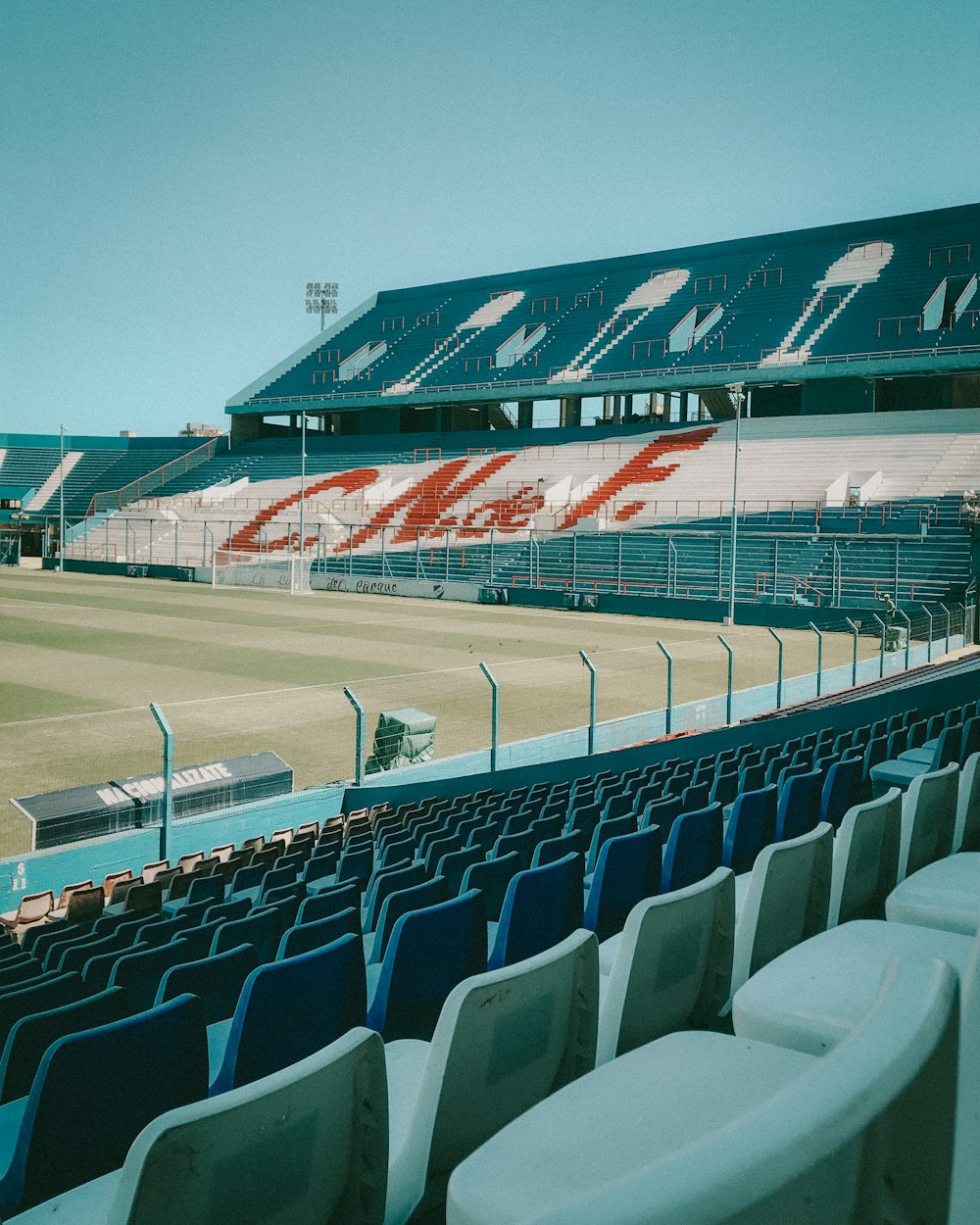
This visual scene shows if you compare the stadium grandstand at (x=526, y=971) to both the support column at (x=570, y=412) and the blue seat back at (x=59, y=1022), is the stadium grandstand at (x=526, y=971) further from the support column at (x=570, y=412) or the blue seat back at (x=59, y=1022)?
the support column at (x=570, y=412)

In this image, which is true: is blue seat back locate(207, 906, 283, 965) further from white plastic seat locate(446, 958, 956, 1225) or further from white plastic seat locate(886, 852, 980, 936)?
white plastic seat locate(446, 958, 956, 1225)

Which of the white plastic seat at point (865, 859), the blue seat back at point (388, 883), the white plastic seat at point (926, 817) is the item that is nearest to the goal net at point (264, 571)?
the blue seat back at point (388, 883)

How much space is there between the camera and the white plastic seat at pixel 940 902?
8.95 feet

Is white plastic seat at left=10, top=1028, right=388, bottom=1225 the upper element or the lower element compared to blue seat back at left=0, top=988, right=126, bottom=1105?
upper

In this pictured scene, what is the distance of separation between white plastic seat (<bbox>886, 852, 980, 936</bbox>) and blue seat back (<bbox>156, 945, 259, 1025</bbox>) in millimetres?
2448

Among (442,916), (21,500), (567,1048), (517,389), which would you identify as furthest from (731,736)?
(21,500)

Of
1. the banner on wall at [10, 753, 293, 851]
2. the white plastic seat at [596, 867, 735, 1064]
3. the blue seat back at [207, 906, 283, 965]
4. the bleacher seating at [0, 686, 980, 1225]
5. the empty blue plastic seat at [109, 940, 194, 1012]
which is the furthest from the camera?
the banner on wall at [10, 753, 293, 851]

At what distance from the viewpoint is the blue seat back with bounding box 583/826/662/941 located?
177 inches

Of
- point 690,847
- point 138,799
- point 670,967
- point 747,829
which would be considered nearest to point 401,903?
point 690,847

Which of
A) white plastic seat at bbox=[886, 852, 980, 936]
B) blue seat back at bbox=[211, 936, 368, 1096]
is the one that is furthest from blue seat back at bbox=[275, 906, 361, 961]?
white plastic seat at bbox=[886, 852, 980, 936]

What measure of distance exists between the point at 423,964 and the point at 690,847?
6.82ft

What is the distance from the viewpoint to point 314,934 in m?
3.91

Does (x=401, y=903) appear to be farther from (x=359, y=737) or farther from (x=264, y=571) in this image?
(x=264, y=571)

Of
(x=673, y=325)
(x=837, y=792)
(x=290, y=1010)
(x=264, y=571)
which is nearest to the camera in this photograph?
(x=290, y=1010)
